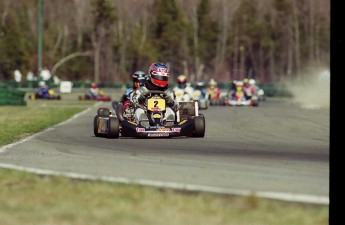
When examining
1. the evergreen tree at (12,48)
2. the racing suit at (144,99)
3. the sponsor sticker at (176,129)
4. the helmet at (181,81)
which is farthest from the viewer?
the evergreen tree at (12,48)

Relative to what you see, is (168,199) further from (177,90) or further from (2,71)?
(2,71)

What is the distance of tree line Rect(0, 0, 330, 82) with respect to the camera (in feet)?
323

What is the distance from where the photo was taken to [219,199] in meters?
6.85

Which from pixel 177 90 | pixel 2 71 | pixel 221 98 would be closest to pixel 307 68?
pixel 2 71

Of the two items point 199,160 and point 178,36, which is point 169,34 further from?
point 199,160

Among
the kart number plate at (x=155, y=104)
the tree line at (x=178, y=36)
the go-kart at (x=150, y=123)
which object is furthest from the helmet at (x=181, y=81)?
the tree line at (x=178, y=36)

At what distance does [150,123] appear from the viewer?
14.9m

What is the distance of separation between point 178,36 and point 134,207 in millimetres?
93791

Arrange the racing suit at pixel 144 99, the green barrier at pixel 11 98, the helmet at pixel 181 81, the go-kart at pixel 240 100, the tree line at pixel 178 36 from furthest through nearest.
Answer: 1. the tree line at pixel 178 36
2. the go-kart at pixel 240 100
3. the green barrier at pixel 11 98
4. the helmet at pixel 181 81
5. the racing suit at pixel 144 99

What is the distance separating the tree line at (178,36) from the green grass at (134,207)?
3439 inches

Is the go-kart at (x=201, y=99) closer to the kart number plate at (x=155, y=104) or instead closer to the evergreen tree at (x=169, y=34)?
the kart number plate at (x=155, y=104)

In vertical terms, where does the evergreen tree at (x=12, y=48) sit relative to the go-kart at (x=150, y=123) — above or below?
above

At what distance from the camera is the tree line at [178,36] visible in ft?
323

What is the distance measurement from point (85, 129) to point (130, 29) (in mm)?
89497
